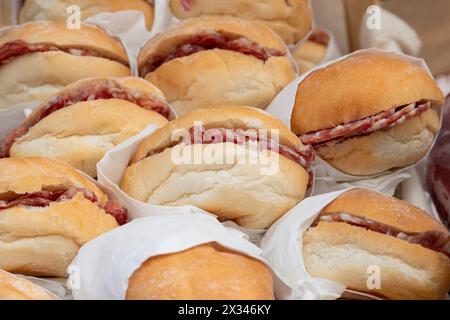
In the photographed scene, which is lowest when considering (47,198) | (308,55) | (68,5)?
(308,55)

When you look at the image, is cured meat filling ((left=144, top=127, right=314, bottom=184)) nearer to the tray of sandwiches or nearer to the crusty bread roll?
the tray of sandwiches

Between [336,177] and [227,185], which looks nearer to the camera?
[227,185]

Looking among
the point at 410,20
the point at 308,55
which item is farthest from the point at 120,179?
the point at 410,20

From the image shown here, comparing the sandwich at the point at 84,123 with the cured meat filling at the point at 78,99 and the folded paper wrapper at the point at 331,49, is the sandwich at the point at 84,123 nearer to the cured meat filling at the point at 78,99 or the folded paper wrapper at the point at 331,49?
the cured meat filling at the point at 78,99

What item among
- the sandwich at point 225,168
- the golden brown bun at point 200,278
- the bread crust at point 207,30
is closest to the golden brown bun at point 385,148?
the sandwich at point 225,168

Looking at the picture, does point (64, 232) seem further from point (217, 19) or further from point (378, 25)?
point (378, 25)

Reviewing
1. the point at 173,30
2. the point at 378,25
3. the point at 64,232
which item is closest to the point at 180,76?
the point at 173,30

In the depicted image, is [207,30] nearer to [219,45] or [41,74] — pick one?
[219,45]
